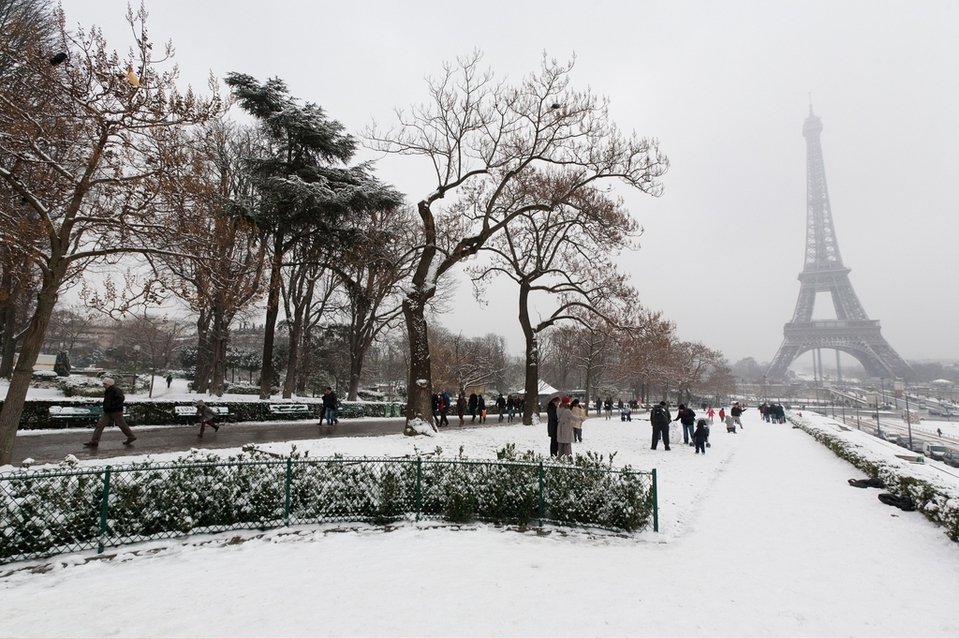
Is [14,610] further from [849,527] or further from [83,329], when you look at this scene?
[83,329]

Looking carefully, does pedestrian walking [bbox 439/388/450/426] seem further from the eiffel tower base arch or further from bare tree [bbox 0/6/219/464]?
the eiffel tower base arch

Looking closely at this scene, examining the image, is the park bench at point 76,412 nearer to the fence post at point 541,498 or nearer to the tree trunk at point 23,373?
the tree trunk at point 23,373

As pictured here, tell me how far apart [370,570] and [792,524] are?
288 inches

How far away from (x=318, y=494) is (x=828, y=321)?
118m

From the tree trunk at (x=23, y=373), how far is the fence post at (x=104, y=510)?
366cm

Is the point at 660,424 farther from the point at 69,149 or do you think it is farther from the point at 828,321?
the point at 828,321

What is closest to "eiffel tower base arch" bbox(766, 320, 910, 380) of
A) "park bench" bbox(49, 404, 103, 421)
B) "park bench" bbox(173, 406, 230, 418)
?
"park bench" bbox(173, 406, 230, 418)

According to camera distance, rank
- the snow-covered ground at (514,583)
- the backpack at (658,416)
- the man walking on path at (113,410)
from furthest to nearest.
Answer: the backpack at (658,416)
the man walking on path at (113,410)
the snow-covered ground at (514,583)

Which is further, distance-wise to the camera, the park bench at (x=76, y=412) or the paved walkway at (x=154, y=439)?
the park bench at (x=76, y=412)

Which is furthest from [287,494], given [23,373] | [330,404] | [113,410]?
[330,404]

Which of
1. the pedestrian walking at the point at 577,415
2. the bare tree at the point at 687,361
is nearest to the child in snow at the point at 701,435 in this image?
the pedestrian walking at the point at 577,415

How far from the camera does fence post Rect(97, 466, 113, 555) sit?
242 inches

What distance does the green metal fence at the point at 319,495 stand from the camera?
6230mm

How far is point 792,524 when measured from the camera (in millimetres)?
8219
